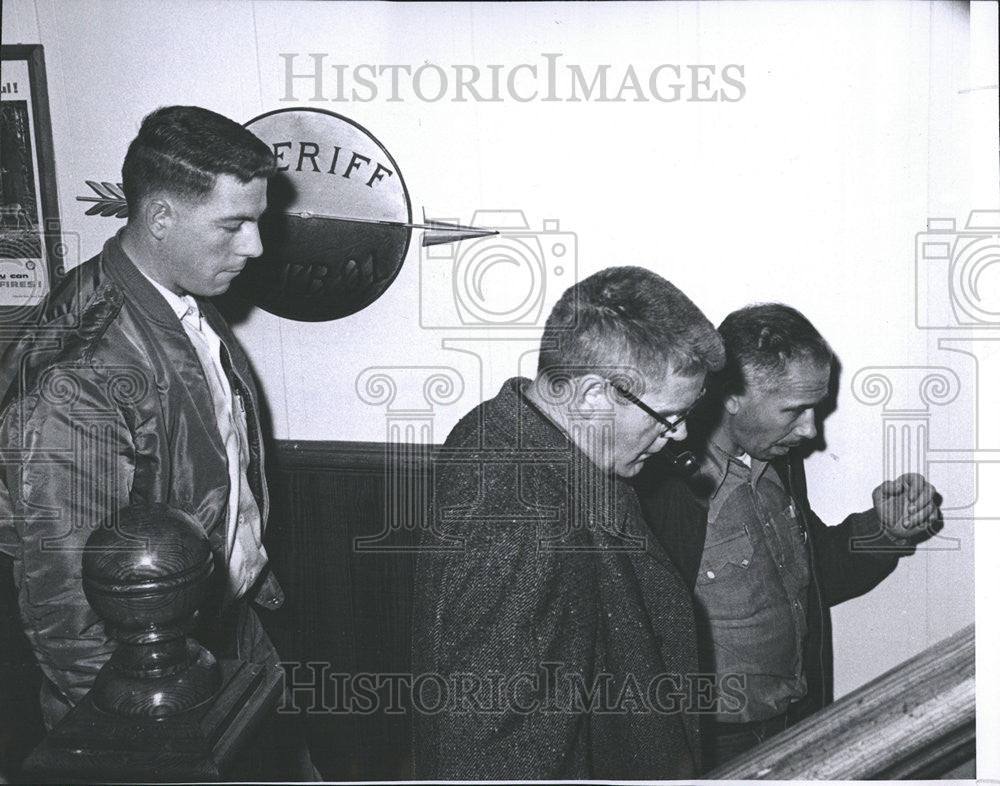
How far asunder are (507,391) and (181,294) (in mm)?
490

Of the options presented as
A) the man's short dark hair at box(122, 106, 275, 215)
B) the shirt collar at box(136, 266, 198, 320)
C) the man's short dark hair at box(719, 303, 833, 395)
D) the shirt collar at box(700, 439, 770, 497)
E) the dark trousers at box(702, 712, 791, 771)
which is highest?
the man's short dark hair at box(122, 106, 275, 215)

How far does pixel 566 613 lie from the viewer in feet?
3.29

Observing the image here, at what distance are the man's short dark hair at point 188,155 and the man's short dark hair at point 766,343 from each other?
2.32 feet

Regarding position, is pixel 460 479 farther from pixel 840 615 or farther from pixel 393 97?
pixel 840 615

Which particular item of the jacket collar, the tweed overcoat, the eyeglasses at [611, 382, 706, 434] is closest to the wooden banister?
the tweed overcoat

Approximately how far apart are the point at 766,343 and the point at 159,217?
0.87m

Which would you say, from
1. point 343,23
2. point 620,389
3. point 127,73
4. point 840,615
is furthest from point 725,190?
point 127,73

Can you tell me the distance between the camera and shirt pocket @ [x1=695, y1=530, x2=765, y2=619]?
4.42 feet

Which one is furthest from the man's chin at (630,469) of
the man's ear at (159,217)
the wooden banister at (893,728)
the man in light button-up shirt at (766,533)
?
the man's ear at (159,217)

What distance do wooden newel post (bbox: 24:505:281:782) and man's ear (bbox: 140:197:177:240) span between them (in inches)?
22.8

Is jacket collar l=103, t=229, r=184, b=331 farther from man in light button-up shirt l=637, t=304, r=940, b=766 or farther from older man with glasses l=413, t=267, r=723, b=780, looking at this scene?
man in light button-up shirt l=637, t=304, r=940, b=766

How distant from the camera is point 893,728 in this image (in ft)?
2.07

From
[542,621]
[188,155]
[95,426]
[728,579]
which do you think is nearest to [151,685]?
[542,621]

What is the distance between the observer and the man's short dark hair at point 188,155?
123 cm
